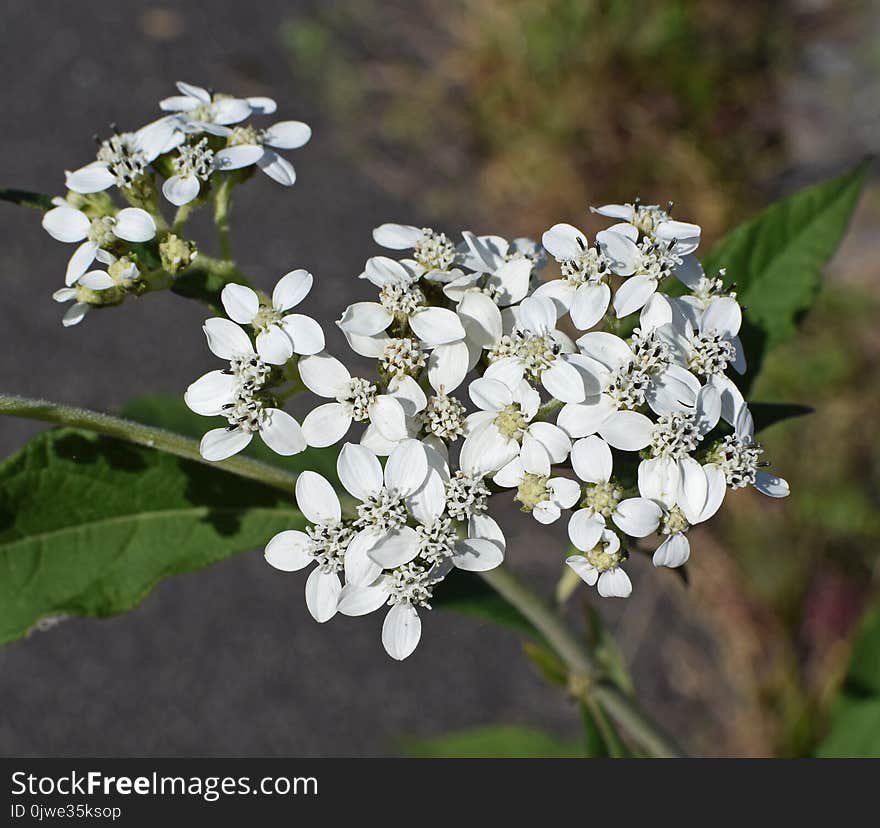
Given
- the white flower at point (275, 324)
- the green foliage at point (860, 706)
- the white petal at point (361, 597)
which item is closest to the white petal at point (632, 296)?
the white flower at point (275, 324)

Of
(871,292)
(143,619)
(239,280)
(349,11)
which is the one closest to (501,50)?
(349,11)

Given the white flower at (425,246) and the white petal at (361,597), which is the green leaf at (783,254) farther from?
the white petal at (361,597)

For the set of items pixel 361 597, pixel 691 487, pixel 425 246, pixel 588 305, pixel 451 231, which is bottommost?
pixel 361 597

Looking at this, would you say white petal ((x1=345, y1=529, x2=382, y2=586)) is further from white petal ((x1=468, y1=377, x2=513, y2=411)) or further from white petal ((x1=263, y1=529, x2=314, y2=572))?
white petal ((x1=468, y1=377, x2=513, y2=411))

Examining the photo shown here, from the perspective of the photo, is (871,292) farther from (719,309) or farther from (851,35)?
(719,309)

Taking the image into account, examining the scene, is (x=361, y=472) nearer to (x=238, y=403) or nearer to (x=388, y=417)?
(x=388, y=417)

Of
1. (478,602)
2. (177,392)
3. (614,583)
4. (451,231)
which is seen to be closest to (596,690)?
(478,602)

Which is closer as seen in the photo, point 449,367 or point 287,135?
point 449,367
